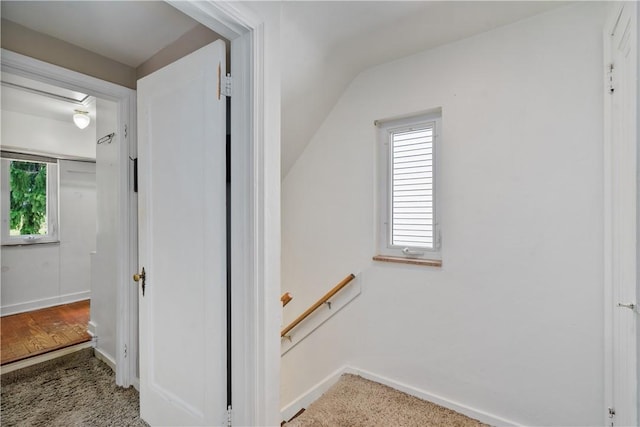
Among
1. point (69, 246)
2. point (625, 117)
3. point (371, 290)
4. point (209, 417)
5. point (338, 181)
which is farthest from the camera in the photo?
point (69, 246)

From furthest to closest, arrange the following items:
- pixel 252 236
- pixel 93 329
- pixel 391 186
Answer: pixel 93 329, pixel 391 186, pixel 252 236

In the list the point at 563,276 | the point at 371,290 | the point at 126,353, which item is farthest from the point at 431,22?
the point at 126,353

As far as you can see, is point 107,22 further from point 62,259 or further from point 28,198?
point 62,259

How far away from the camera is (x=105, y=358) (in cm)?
235

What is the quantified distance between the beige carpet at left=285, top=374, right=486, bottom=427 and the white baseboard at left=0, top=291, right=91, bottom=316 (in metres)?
4.00

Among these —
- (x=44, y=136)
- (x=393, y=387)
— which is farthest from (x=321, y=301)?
(x=44, y=136)

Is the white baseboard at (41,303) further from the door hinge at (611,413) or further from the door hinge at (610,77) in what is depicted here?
the door hinge at (610,77)

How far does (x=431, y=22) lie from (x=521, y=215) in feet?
3.93

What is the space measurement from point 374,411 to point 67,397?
1.99 metres

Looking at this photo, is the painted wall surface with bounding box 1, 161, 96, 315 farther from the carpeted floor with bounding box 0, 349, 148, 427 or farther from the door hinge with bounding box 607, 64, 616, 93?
the door hinge with bounding box 607, 64, 616, 93

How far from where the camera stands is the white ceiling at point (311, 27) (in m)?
1.49

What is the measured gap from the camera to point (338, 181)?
2.37m

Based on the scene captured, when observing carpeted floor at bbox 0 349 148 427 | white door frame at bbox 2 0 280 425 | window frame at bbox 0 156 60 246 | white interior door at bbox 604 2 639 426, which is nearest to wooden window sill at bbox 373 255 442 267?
white interior door at bbox 604 2 639 426

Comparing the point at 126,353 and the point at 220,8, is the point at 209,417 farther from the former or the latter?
the point at 220,8
